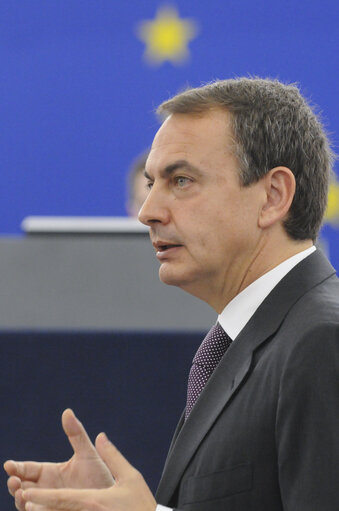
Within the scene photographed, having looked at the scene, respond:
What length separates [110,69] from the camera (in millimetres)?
4770

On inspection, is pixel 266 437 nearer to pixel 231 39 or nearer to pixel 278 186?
pixel 278 186

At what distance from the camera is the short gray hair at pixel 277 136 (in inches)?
67.1

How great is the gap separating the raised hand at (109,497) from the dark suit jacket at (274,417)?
4.6 inches

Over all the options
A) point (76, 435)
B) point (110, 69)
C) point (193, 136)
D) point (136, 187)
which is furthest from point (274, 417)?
point (110, 69)

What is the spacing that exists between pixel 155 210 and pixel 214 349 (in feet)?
0.95

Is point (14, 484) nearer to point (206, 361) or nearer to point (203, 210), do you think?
point (206, 361)

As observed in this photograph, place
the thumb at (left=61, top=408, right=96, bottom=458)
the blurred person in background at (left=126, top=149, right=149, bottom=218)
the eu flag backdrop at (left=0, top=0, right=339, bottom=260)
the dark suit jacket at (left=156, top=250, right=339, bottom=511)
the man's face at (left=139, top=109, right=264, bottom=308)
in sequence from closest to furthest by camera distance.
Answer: the dark suit jacket at (left=156, top=250, right=339, bottom=511), the thumb at (left=61, top=408, right=96, bottom=458), the man's face at (left=139, top=109, right=264, bottom=308), the blurred person in background at (left=126, top=149, right=149, bottom=218), the eu flag backdrop at (left=0, top=0, right=339, bottom=260)

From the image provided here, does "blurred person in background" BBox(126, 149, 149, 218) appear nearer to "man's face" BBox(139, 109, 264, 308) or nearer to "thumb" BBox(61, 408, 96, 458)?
"man's face" BBox(139, 109, 264, 308)

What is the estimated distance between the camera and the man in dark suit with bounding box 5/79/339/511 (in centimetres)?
135

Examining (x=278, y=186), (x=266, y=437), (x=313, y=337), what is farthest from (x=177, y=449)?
(x=278, y=186)

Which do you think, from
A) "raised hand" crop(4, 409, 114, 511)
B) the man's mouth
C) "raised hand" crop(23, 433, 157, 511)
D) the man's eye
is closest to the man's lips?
the man's mouth

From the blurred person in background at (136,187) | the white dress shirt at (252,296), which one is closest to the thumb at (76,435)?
the white dress shirt at (252,296)

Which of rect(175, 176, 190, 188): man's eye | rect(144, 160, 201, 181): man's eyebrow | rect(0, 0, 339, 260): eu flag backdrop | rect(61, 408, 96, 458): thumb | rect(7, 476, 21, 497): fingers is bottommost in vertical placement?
rect(7, 476, 21, 497): fingers

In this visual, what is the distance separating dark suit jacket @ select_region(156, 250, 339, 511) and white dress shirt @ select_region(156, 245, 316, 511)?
36 mm
